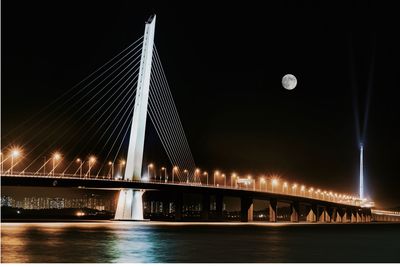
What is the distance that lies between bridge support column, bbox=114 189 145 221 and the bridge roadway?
114cm

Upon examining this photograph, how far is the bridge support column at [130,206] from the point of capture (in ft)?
227

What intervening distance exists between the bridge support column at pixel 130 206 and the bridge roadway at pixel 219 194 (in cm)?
114

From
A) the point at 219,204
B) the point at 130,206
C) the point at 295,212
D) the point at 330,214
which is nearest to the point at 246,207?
the point at 219,204

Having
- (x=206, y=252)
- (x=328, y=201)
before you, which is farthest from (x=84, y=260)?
(x=328, y=201)

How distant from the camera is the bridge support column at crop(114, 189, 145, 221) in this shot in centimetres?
6919

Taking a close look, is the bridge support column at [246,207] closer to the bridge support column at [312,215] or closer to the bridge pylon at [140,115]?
the bridge support column at [312,215]

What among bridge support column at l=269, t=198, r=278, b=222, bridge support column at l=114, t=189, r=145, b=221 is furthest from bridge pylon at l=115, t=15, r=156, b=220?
bridge support column at l=269, t=198, r=278, b=222

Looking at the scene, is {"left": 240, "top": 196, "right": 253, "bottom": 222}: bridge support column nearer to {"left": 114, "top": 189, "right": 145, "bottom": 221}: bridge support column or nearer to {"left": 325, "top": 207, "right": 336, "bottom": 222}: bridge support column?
{"left": 114, "top": 189, "right": 145, "bottom": 221}: bridge support column

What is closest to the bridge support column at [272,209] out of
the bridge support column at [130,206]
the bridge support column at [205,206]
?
the bridge support column at [205,206]

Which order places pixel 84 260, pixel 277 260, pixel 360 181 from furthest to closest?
1. pixel 360 181
2. pixel 277 260
3. pixel 84 260

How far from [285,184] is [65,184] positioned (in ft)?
193

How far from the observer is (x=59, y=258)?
25.3 m

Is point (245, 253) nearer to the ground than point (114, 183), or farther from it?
nearer to the ground

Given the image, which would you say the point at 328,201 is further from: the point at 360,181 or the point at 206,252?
the point at 206,252
